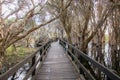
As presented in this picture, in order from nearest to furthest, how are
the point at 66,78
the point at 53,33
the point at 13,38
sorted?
the point at 66,78, the point at 13,38, the point at 53,33

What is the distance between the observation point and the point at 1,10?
14.1 m

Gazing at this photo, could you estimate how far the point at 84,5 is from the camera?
16.8 meters

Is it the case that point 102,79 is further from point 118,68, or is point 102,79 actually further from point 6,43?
point 6,43

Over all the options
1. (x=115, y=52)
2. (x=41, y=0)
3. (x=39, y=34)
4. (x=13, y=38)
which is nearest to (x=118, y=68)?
(x=115, y=52)

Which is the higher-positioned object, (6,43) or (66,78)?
(6,43)

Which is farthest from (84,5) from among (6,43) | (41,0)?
(6,43)

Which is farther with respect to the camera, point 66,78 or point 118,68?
point 118,68

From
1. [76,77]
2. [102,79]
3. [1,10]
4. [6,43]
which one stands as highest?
[1,10]

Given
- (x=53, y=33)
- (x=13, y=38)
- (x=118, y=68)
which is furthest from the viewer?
(x=53, y=33)

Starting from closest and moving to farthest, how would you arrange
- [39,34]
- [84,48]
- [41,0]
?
[84,48] < [41,0] < [39,34]

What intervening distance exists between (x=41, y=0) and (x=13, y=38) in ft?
12.5

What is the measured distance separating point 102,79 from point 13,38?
21.7 ft

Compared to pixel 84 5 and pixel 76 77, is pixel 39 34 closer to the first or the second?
pixel 84 5

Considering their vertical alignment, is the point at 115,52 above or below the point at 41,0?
below
